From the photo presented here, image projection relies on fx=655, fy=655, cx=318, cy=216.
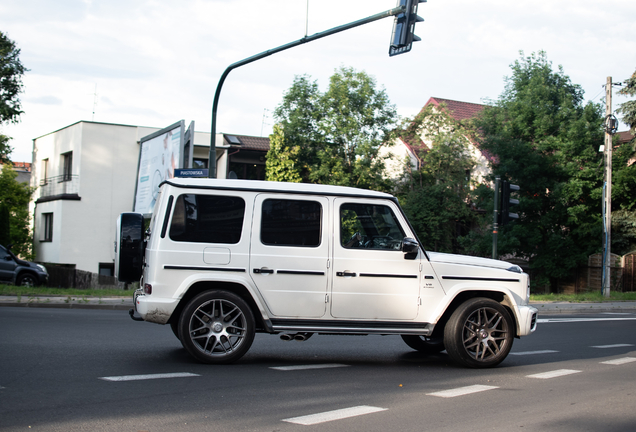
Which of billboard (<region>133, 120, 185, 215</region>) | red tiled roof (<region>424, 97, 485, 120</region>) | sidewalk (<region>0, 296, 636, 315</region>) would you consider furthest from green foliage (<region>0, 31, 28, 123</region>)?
red tiled roof (<region>424, 97, 485, 120</region>)

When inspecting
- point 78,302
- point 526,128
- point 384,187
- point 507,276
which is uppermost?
point 526,128

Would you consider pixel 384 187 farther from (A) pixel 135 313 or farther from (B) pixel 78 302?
(A) pixel 135 313

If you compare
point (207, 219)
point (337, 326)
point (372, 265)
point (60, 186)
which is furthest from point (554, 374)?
point (60, 186)

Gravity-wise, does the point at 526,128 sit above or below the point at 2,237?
above

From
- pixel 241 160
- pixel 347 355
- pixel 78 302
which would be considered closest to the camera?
pixel 347 355

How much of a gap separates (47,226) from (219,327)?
3323 centimetres

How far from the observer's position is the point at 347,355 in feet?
28.5

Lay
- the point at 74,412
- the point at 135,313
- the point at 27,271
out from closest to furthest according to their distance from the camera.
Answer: the point at 74,412
the point at 135,313
the point at 27,271

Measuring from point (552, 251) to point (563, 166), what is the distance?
419 centimetres

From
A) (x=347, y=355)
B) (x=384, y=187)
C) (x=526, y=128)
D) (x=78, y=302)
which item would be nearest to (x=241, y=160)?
(x=384, y=187)

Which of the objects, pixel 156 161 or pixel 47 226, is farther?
pixel 47 226

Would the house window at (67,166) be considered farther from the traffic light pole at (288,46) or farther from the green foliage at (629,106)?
the green foliage at (629,106)

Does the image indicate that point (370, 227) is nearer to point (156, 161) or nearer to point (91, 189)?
point (156, 161)

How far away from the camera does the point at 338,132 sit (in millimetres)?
37875
